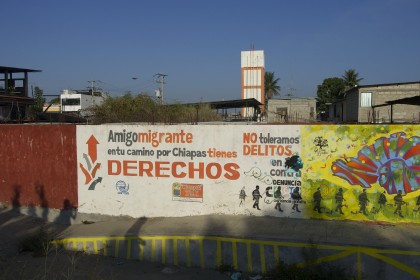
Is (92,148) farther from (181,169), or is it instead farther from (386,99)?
(386,99)

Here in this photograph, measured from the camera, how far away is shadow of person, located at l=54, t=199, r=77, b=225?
10.4m

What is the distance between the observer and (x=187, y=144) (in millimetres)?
9391

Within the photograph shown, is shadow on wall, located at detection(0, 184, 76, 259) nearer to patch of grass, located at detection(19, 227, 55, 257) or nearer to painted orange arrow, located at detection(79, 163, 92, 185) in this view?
patch of grass, located at detection(19, 227, 55, 257)

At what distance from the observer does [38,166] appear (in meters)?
10.8

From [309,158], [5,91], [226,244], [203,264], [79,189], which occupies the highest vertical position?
[5,91]

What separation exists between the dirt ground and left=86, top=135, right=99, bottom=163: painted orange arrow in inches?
92.7

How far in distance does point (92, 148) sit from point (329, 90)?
54209mm

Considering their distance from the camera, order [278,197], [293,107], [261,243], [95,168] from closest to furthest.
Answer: [261,243], [278,197], [95,168], [293,107]

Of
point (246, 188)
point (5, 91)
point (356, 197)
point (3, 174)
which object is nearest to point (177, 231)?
point (246, 188)

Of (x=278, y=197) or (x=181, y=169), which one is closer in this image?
(x=278, y=197)

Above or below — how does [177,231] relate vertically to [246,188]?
below

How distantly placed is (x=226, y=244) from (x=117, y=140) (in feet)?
13.6

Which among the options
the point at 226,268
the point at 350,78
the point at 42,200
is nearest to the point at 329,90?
the point at 350,78

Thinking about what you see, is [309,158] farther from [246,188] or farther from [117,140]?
[117,140]
